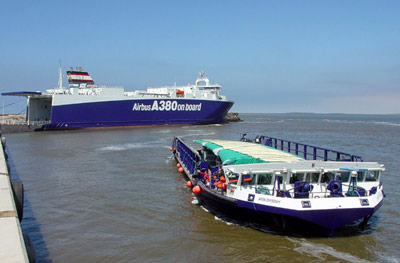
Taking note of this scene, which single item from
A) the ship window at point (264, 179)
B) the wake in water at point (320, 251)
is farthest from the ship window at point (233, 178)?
the wake in water at point (320, 251)

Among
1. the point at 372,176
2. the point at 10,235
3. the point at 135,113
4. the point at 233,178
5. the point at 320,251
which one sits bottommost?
the point at 320,251

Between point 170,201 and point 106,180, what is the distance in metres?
4.79

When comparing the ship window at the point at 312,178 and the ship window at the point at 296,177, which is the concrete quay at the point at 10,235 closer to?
the ship window at the point at 296,177

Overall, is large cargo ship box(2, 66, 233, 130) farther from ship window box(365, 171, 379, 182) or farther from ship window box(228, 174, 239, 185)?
ship window box(365, 171, 379, 182)

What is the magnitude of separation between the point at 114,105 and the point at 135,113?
359 centimetres

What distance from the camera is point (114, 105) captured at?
166 ft

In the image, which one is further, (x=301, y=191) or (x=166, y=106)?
(x=166, y=106)

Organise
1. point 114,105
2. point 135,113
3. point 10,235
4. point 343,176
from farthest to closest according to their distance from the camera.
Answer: point 135,113, point 114,105, point 343,176, point 10,235

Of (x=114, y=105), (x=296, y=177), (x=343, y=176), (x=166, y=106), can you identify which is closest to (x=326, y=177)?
(x=343, y=176)

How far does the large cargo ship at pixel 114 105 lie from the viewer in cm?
4756

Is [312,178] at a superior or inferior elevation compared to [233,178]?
superior

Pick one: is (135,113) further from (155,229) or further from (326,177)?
(326,177)

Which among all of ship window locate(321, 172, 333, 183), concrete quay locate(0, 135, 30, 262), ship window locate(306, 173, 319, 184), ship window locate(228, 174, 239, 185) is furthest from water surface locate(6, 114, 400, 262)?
concrete quay locate(0, 135, 30, 262)

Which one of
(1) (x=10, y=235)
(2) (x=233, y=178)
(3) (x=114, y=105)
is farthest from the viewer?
(3) (x=114, y=105)
